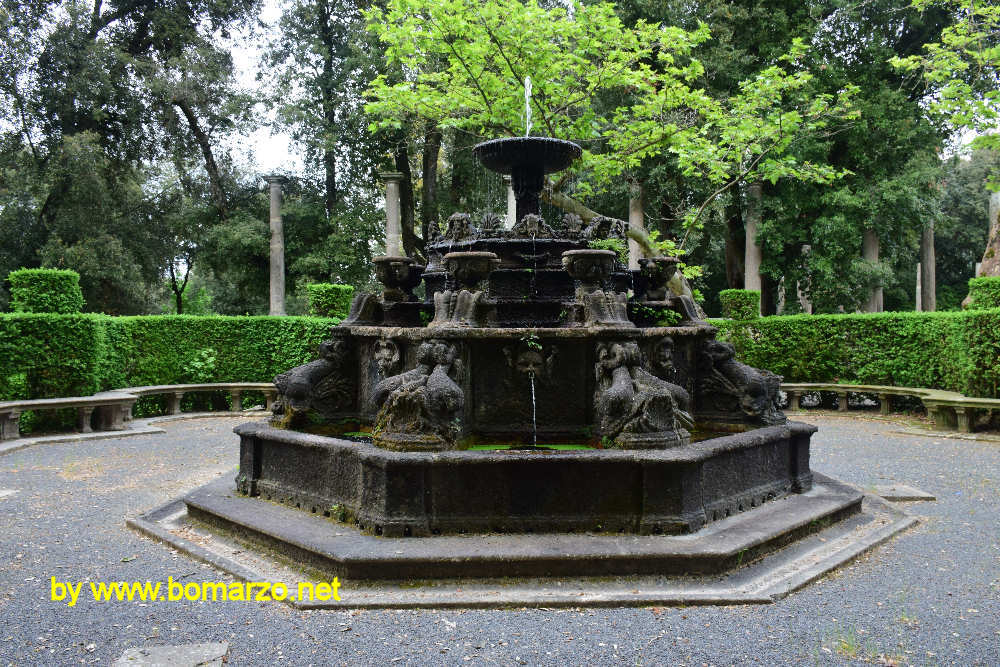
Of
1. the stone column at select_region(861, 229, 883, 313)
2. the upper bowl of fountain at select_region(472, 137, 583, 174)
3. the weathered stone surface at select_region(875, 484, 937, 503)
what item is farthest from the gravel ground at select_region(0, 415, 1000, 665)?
the stone column at select_region(861, 229, 883, 313)

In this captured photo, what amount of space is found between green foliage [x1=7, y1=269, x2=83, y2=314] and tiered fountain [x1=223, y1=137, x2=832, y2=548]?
6.46 meters

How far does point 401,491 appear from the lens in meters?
4.30

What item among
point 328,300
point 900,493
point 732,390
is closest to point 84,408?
point 328,300

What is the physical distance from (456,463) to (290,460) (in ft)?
5.25

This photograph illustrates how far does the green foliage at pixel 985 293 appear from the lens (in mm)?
10539

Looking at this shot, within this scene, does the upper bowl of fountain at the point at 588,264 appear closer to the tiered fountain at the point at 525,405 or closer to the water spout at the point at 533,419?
the tiered fountain at the point at 525,405

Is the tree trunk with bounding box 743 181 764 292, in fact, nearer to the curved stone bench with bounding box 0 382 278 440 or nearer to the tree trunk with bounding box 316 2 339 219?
the tree trunk with bounding box 316 2 339 219

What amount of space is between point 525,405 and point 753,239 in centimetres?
1700

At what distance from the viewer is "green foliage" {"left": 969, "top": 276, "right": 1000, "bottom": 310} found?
10.5 metres

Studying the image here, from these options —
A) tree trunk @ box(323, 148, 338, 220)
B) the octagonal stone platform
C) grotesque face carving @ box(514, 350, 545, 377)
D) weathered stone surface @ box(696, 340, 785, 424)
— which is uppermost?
tree trunk @ box(323, 148, 338, 220)

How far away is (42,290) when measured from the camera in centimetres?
1016

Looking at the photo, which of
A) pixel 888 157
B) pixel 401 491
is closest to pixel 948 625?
pixel 401 491

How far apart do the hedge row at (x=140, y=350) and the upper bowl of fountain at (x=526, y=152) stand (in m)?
6.69

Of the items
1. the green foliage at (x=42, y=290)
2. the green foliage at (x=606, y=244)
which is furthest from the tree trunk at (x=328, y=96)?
the green foliage at (x=606, y=244)
